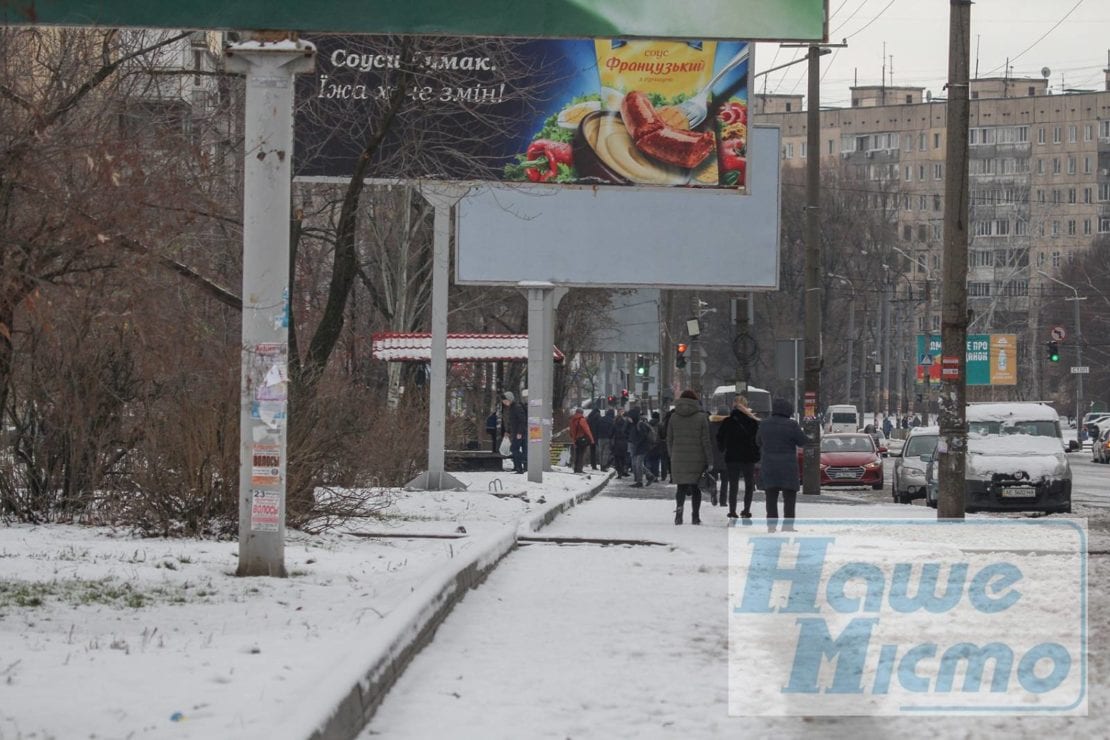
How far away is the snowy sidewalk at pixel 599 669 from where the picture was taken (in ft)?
25.4

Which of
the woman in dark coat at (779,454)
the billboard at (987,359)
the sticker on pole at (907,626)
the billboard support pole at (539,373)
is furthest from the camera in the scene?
the billboard at (987,359)

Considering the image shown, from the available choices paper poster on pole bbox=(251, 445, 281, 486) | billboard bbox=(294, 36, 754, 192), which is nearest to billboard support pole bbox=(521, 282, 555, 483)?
billboard bbox=(294, 36, 754, 192)

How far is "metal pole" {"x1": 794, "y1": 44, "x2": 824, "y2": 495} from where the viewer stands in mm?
34531

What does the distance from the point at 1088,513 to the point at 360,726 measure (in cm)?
2167

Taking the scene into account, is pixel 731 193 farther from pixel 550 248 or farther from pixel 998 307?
pixel 998 307

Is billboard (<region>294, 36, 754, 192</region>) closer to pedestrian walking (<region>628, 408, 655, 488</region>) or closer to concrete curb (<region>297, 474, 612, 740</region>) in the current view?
pedestrian walking (<region>628, 408, 655, 488</region>)

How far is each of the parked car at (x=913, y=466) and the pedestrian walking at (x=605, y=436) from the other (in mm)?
12722

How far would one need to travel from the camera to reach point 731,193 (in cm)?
2952

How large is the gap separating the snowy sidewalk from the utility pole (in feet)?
19.5

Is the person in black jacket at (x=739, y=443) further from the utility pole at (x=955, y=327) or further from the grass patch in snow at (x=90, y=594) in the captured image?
the grass patch in snow at (x=90, y=594)

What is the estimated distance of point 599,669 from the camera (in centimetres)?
943

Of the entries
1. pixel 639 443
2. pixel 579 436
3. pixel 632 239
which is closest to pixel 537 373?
pixel 632 239

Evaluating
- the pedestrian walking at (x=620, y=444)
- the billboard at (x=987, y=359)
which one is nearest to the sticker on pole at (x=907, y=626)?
the pedestrian walking at (x=620, y=444)

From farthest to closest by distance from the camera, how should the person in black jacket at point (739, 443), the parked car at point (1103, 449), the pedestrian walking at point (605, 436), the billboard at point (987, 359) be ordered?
1. the billboard at point (987, 359)
2. the parked car at point (1103, 449)
3. the pedestrian walking at point (605, 436)
4. the person in black jacket at point (739, 443)
